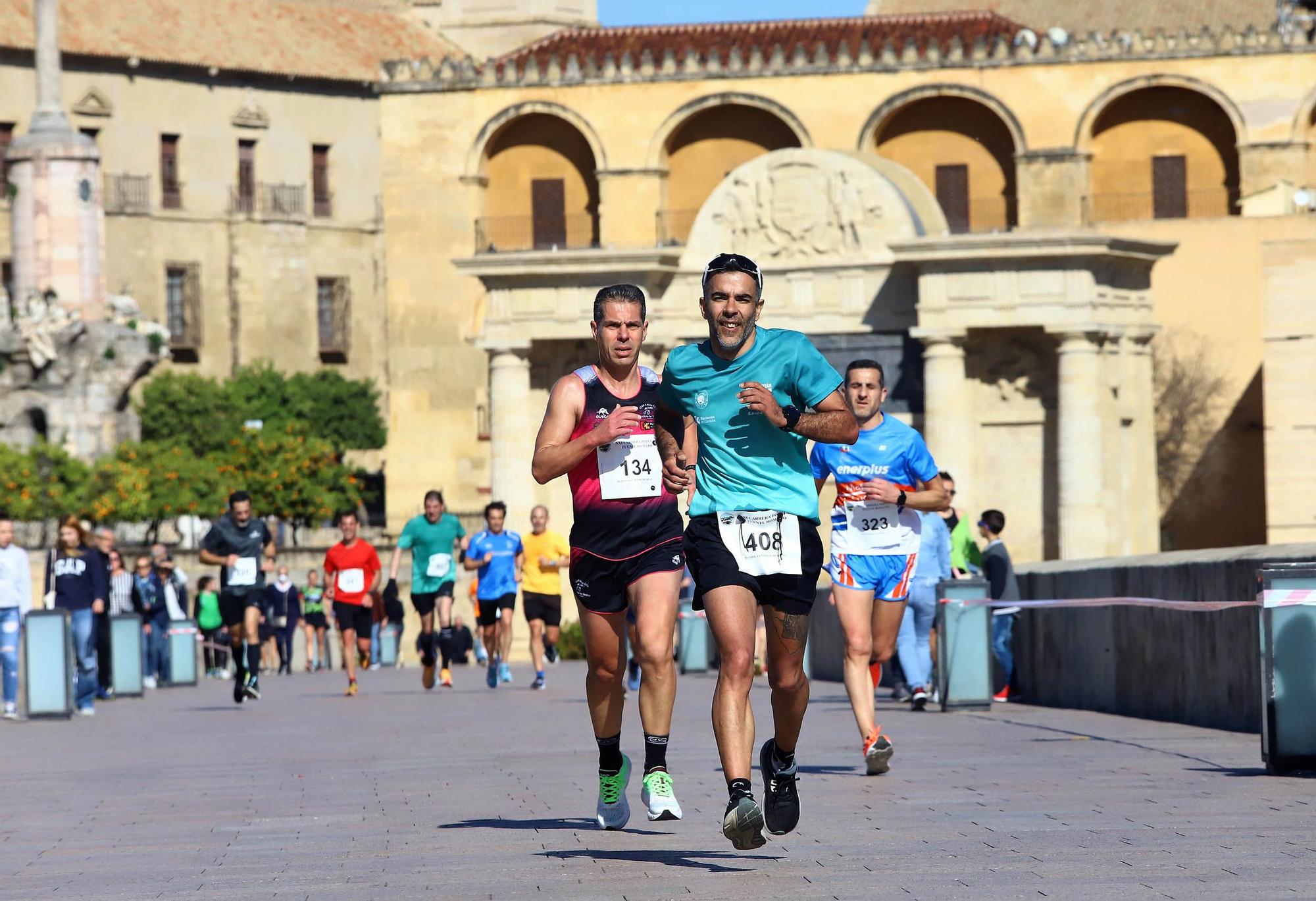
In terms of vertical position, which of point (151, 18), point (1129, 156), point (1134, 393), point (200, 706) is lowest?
point (200, 706)

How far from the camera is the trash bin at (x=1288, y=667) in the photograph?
38.7ft

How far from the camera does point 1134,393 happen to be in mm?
39875

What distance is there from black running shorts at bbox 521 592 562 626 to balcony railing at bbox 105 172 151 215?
6507 cm

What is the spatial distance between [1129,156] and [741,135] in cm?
988

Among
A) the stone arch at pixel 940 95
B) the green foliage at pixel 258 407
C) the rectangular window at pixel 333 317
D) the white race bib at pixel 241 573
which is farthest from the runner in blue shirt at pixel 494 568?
the rectangular window at pixel 333 317

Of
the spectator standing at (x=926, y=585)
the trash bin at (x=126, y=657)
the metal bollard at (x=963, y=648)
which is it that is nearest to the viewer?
the metal bollard at (x=963, y=648)

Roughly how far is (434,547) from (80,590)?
3309mm

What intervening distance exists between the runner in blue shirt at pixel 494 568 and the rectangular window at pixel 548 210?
4460cm

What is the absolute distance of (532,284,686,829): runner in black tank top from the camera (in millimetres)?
9805

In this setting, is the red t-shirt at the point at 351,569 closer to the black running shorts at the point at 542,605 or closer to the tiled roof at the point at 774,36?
the black running shorts at the point at 542,605

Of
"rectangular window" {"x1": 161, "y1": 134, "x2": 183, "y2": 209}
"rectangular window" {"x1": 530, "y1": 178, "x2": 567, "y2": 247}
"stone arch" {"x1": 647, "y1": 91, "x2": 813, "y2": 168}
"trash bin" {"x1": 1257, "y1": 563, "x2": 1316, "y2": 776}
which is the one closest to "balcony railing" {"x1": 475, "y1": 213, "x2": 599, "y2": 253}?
"rectangular window" {"x1": 530, "y1": 178, "x2": 567, "y2": 247}

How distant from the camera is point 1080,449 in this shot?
3834 centimetres

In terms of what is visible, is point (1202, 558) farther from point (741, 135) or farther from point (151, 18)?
point (151, 18)

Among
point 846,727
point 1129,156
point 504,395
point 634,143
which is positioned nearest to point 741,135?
point 634,143
